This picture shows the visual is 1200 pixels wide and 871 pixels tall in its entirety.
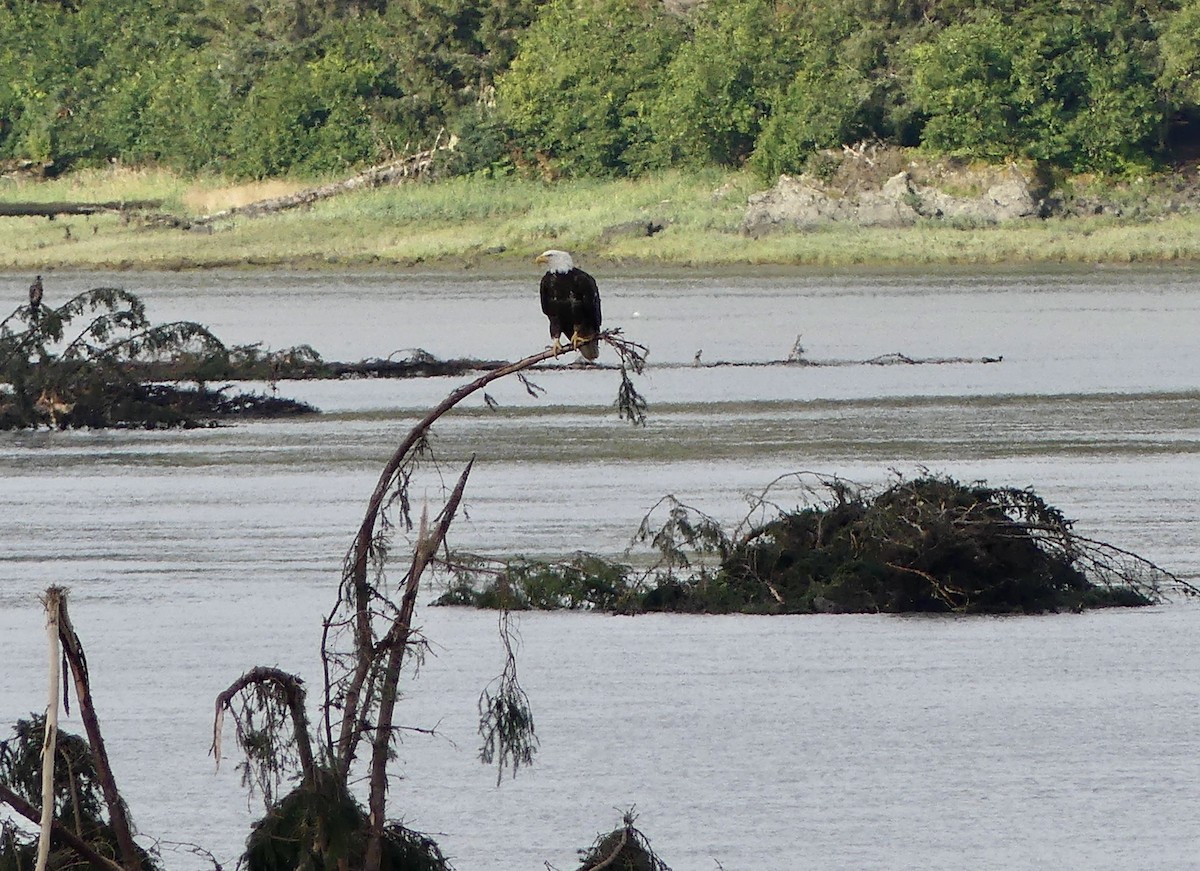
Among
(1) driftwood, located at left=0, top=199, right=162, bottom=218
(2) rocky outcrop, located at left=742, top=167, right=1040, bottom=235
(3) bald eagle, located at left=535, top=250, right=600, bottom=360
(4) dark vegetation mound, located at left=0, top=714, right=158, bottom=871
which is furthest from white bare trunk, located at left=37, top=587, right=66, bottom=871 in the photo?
(1) driftwood, located at left=0, top=199, right=162, bottom=218

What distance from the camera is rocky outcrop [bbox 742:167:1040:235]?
222 feet

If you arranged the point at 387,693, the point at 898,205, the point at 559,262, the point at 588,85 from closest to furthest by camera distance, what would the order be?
the point at 387,693 < the point at 559,262 < the point at 898,205 < the point at 588,85

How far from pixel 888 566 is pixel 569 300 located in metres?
5.20

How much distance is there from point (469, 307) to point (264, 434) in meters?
24.1

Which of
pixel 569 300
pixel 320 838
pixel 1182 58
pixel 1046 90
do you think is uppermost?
pixel 1182 58

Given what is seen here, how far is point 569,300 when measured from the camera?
34.8ft

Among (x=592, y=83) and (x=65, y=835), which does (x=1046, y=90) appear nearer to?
(x=592, y=83)

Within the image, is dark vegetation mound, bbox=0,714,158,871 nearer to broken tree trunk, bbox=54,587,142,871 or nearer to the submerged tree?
broken tree trunk, bbox=54,587,142,871

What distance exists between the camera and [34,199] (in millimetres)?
88000

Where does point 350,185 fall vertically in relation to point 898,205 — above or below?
above

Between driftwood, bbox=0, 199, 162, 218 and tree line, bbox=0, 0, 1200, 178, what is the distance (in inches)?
162

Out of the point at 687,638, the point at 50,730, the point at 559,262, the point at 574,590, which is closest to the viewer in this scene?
the point at 50,730

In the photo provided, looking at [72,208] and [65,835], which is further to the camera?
[72,208]

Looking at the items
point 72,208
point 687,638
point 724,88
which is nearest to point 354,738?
point 687,638
